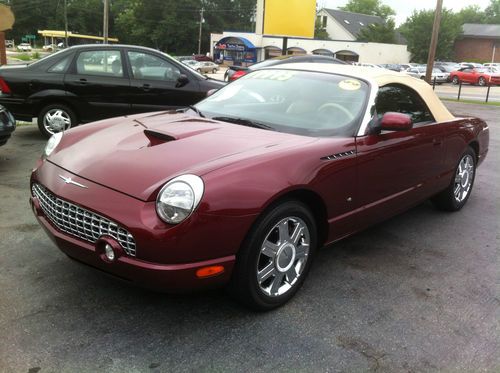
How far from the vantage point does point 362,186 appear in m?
3.49

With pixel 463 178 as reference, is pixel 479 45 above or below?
above

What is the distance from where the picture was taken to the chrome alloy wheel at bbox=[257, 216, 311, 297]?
289 cm

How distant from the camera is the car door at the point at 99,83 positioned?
7.50 m

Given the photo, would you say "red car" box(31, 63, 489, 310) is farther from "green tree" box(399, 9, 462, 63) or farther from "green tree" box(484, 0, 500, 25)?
"green tree" box(484, 0, 500, 25)

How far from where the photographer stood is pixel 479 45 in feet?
229

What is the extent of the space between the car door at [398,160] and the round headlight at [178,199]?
1.38 metres

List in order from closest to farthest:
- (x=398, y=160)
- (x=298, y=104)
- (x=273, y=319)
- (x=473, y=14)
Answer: (x=273, y=319)
(x=298, y=104)
(x=398, y=160)
(x=473, y=14)

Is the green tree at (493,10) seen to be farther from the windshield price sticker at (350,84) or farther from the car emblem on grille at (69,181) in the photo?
the car emblem on grille at (69,181)

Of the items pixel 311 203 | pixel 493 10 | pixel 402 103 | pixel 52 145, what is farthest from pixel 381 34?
pixel 493 10

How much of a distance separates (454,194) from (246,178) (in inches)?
125

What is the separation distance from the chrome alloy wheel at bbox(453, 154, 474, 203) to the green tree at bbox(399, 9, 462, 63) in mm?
57907

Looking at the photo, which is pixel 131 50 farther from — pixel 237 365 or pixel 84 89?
pixel 237 365

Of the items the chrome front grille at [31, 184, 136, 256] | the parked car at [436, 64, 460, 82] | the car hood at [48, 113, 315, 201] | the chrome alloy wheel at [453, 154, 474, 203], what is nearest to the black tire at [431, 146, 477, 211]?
the chrome alloy wheel at [453, 154, 474, 203]

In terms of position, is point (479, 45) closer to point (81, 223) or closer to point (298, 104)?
point (298, 104)
